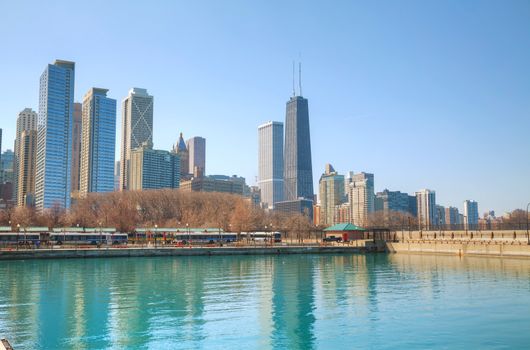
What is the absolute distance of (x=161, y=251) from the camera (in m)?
101

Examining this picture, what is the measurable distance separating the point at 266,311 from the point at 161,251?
67325mm

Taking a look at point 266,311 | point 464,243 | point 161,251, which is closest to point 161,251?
point 161,251

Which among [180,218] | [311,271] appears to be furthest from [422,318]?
[180,218]

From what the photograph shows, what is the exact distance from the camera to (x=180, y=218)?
170125 millimetres

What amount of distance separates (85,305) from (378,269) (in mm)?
43629

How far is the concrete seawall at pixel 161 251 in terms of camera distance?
9131 cm

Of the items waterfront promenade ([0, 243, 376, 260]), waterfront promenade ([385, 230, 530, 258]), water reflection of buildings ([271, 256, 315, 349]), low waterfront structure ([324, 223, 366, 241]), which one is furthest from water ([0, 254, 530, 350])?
low waterfront structure ([324, 223, 366, 241])

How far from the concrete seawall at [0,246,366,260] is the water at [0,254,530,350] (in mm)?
30890

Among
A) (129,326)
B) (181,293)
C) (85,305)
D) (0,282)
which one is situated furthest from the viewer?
(0,282)

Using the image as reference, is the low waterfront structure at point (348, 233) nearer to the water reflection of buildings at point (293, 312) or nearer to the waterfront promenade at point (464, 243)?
the waterfront promenade at point (464, 243)

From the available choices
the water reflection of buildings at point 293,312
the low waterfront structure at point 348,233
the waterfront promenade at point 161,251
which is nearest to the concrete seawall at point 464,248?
the waterfront promenade at point 161,251

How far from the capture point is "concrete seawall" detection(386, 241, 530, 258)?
86806 millimetres

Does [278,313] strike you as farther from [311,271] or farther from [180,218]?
[180,218]

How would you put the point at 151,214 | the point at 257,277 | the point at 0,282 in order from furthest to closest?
the point at 151,214 < the point at 257,277 < the point at 0,282
